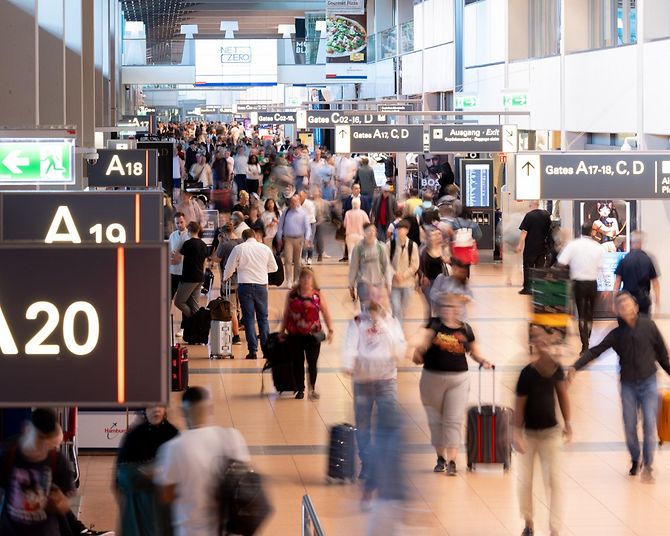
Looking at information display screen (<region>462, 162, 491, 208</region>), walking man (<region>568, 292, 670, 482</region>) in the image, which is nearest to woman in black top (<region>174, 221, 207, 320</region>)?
walking man (<region>568, 292, 670, 482</region>)

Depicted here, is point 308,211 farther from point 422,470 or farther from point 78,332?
point 78,332

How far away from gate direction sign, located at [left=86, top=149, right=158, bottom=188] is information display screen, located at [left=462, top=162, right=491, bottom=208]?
9.38 m

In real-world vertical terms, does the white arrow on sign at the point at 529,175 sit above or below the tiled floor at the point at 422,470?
above

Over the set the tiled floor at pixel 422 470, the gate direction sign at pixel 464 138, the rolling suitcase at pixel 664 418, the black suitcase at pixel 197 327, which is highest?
the gate direction sign at pixel 464 138

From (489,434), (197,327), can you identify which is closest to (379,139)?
(197,327)

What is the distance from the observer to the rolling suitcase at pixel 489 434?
1091 cm

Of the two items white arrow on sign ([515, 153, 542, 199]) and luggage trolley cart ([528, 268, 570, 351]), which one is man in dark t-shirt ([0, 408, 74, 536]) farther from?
luggage trolley cart ([528, 268, 570, 351])

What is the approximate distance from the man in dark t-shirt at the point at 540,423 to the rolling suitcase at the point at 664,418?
6.81 feet

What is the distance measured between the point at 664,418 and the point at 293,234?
481 inches

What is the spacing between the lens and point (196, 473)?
685 centimetres

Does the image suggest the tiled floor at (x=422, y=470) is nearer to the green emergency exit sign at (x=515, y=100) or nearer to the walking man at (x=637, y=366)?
the walking man at (x=637, y=366)

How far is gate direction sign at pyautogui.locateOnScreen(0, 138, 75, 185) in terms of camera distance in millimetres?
13328

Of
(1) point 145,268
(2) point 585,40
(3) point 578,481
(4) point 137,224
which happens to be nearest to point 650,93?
(2) point 585,40

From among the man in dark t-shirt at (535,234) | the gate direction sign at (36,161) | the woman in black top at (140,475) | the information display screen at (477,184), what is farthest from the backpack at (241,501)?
the information display screen at (477,184)
